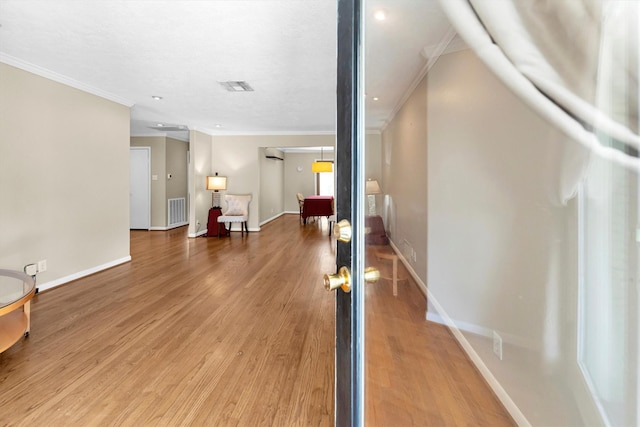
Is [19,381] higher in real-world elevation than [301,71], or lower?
lower

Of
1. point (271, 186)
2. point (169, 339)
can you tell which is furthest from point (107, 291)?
point (271, 186)

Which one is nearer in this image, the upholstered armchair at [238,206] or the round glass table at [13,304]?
the round glass table at [13,304]

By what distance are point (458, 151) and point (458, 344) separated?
0.91 m

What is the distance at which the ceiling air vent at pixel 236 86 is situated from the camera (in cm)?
360

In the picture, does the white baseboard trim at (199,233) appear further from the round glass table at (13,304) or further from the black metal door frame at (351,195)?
the black metal door frame at (351,195)

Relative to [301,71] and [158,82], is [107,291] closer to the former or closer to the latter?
[158,82]

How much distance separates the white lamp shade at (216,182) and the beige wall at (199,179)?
204mm

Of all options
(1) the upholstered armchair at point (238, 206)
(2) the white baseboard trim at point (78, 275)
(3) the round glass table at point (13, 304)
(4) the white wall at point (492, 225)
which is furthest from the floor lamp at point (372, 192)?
(1) the upholstered armchair at point (238, 206)

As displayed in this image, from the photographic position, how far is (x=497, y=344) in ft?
4.22

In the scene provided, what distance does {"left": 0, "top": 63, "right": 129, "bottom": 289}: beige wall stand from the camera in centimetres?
290

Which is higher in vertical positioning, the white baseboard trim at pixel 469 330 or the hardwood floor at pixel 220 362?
the white baseboard trim at pixel 469 330

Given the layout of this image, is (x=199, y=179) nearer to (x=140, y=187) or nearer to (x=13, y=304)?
(x=140, y=187)

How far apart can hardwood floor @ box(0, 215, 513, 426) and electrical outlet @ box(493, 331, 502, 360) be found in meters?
0.18

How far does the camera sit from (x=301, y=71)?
3.19 metres
